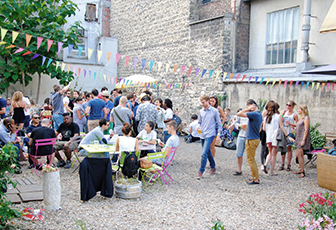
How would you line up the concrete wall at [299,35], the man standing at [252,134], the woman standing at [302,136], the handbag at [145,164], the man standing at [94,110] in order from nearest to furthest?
1. the handbag at [145,164]
2. the man standing at [252,134]
3. the woman standing at [302,136]
4. the man standing at [94,110]
5. the concrete wall at [299,35]

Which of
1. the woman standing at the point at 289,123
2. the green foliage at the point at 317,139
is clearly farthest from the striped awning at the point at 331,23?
the green foliage at the point at 317,139

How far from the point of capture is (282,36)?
34.6 feet

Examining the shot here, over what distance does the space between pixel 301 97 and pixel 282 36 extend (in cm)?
251

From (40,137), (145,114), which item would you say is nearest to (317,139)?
(145,114)

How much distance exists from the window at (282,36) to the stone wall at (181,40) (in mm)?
1068

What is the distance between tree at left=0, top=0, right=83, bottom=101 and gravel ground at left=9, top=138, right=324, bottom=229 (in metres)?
7.18

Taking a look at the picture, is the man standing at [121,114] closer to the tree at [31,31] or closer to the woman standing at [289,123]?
the woman standing at [289,123]

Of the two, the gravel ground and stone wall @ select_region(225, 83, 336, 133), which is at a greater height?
stone wall @ select_region(225, 83, 336, 133)

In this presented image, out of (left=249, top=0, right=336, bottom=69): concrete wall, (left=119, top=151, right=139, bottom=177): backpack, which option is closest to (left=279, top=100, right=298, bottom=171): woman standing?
(left=249, top=0, right=336, bottom=69): concrete wall

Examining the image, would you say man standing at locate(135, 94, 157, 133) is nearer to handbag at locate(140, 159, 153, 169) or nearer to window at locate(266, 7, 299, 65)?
handbag at locate(140, 159, 153, 169)

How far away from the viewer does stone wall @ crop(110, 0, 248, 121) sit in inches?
463

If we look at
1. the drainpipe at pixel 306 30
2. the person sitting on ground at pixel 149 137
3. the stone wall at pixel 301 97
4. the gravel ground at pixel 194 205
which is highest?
→ the drainpipe at pixel 306 30

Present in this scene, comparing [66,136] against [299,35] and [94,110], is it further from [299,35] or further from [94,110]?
[299,35]

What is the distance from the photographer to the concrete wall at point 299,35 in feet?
30.2
